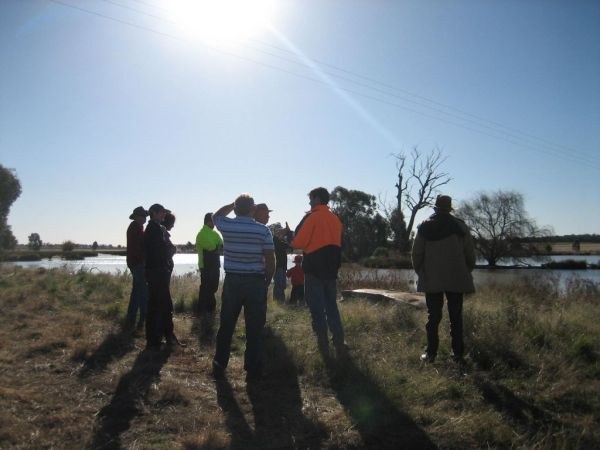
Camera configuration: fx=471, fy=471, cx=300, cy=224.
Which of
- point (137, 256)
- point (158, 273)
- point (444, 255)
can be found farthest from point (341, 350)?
point (137, 256)

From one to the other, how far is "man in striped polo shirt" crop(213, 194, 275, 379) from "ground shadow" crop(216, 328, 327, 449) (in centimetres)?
27

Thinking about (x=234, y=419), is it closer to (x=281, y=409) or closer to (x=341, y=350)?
(x=281, y=409)

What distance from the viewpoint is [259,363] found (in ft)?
15.5

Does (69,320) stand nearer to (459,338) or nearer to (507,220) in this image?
(459,338)

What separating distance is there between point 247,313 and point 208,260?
11.9 feet

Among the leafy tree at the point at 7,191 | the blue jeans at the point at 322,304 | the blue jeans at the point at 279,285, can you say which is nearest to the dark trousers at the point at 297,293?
the blue jeans at the point at 279,285

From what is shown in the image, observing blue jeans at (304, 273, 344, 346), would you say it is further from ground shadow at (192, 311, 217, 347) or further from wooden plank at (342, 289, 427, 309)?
wooden plank at (342, 289, 427, 309)

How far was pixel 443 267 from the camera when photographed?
5238 millimetres

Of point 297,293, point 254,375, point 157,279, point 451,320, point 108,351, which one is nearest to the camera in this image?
point 254,375

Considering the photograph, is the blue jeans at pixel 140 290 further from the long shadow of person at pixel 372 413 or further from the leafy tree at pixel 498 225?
the leafy tree at pixel 498 225

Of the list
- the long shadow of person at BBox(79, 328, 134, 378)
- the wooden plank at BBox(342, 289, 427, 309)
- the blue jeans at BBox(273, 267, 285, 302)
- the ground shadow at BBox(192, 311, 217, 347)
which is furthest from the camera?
the blue jeans at BBox(273, 267, 285, 302)

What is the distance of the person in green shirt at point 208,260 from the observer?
8109 millimetres

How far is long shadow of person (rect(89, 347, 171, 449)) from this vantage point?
322 cm

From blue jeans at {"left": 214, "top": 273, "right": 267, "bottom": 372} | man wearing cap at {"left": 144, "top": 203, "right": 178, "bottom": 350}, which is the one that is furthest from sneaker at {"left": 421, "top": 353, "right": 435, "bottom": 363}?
man wearing cap at {"left": 144, "top": 203, "right": 178, "bottom": 350}
